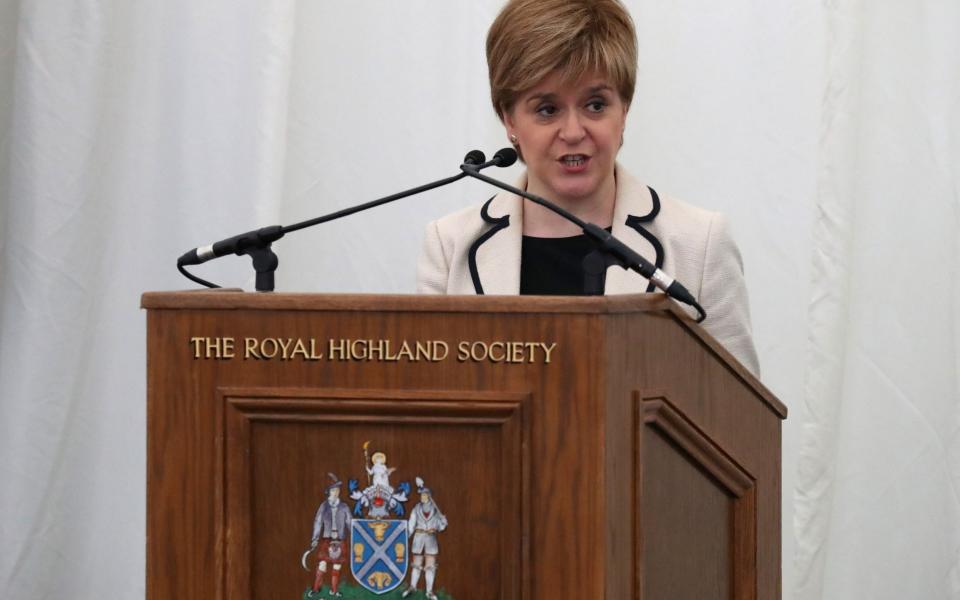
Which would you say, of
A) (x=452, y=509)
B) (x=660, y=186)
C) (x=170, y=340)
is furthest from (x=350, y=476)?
(x=660, y=186)

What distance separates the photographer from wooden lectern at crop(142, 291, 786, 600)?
1.39 metres

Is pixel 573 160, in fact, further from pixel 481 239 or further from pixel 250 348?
pixel 250 348

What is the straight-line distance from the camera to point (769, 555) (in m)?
1.84

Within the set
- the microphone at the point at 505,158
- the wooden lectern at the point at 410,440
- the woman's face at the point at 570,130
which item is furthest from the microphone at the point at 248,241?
the woman's face at the point at 570,130

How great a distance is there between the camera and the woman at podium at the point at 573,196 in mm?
2006

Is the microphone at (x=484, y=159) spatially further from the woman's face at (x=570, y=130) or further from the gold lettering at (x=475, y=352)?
the gold lettering at (x=475, y=352)

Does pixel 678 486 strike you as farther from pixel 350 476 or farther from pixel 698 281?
pixel 698 281

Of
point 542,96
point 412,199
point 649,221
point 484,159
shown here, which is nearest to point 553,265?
point 649,221

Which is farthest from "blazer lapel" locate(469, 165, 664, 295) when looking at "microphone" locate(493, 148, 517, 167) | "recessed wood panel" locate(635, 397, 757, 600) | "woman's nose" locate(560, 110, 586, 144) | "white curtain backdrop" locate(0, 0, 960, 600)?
"white curtain backdrop" locate(0, 0, 960, 600)

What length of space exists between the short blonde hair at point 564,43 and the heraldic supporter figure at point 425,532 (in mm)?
→ 787

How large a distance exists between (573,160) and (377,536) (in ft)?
2.73

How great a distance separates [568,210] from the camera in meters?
2.17

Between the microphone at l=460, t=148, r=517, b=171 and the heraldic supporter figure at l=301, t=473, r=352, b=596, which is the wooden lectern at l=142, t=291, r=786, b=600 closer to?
the heraldic supporter figure at l=301, t=473, r=352, b=596

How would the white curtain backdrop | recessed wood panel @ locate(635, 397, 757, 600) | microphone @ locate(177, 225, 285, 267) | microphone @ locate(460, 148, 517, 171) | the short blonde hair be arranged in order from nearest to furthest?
recessed wood panel @ locate(635, 397, 757, 600) → microphone @ locate(177, 225, 285, 267) → microphone @ locate(460, 148, 517, 171) → the short blonde hair → the white curtain backdrop
